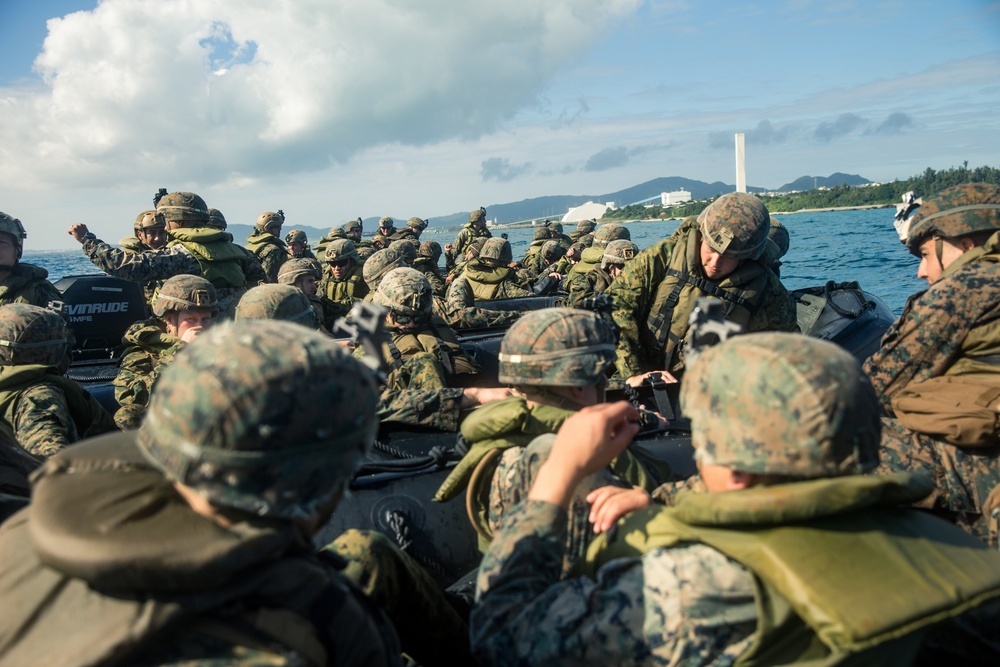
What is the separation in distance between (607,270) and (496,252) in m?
2.37

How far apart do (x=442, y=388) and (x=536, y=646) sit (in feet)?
8.97

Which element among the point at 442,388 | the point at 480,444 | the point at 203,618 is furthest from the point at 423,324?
the point at 203,618

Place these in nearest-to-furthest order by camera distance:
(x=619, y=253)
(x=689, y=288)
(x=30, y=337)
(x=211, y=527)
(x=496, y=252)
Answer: (x=211, y=527), (x=30, y=337), (x=689, y=288), (x=619, y=253), (x=496, y=252)

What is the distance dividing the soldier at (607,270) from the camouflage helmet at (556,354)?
20.5ft

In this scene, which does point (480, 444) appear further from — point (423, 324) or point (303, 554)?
point (423, 324)

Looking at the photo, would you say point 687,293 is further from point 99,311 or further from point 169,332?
point 99,311

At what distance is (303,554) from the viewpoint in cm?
171

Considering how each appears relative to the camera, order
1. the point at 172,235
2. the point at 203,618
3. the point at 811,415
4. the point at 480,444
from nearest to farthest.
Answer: the point at 203,618 < the point at 811,415 < the point at 480,444 < the point at 172,235

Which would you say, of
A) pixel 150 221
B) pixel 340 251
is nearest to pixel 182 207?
pixel 150 221

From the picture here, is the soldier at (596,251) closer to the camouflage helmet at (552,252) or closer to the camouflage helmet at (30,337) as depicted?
the camouflage helmet at (552,252)

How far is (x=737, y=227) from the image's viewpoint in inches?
200

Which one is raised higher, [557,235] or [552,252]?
[557,235]

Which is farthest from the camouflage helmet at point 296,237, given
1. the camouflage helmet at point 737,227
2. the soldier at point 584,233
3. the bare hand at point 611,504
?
the bare hand at point 611,504

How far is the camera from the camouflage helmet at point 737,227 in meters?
5.09
